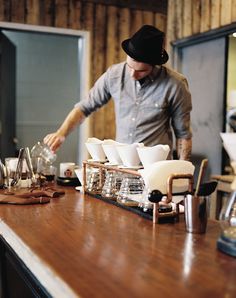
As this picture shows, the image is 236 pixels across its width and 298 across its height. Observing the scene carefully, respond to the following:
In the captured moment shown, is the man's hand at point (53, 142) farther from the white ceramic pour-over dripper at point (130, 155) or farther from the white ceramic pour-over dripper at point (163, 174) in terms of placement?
the white ceramic pour-over dripper at point (163, 174)

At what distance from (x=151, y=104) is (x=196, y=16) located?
2134 mm

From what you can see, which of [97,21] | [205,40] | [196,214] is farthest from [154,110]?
[97,21]

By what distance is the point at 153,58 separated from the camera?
2.45m

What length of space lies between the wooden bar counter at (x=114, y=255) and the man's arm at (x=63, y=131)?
2.50 feet

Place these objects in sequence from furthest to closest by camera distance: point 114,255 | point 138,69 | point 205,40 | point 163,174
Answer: point 205,40 → point 138,69 → point 163,174 → point 114,255

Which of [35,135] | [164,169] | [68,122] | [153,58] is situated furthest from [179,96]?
[35,135]

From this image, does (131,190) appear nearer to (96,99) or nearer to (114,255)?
(114,255)

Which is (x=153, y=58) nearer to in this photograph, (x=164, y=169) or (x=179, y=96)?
(x=179, y=96)

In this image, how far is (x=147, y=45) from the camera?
7.93 feet

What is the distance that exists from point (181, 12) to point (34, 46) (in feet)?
6.40

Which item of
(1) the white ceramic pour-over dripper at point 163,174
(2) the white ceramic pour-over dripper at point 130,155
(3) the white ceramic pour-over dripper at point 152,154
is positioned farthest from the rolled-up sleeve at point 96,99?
(1) the white ceramic pour-over dripper at point 163,174

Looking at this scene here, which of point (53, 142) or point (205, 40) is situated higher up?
point (205, 40)

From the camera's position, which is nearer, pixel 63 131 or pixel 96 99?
pixel 63 131

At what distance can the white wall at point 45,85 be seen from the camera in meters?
5.58
